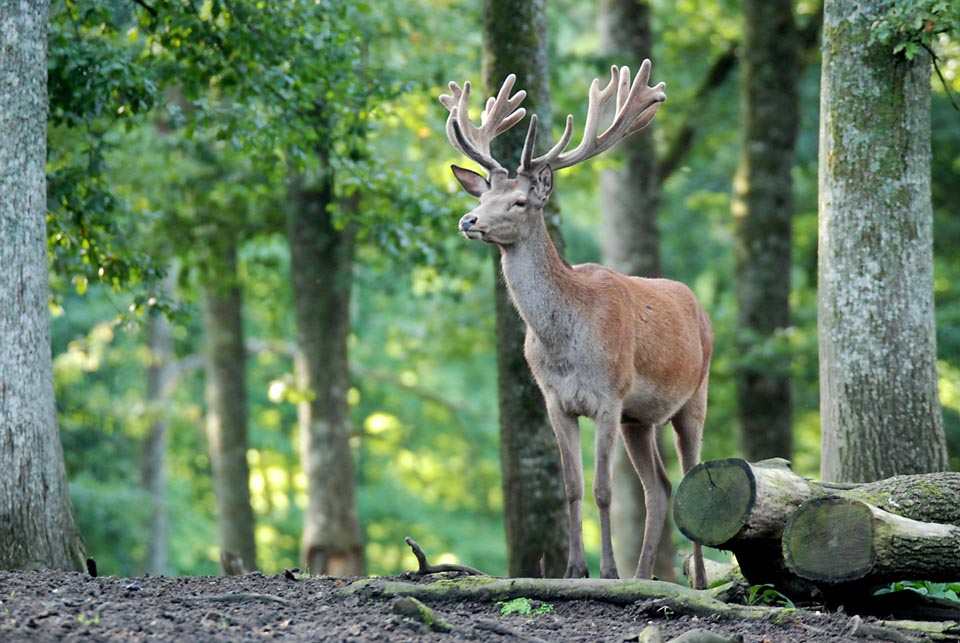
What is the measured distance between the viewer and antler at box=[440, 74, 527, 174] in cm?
812

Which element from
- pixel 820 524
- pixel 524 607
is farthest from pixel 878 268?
pixel 524 607

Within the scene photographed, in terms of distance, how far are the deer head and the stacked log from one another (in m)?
2.05

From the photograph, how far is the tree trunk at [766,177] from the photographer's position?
15383mm

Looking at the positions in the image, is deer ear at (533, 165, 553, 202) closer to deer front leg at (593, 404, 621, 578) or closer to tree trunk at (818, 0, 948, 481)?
deer front leg at (593, 404, 621, 578)

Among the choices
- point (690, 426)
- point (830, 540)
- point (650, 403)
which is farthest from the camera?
point (690, 426)

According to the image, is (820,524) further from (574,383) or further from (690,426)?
(690,426)

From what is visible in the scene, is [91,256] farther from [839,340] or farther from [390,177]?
[839,340]

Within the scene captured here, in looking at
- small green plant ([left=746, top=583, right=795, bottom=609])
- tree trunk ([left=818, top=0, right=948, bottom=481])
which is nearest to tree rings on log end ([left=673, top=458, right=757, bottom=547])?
small green plant ([left=746, top=583, right=795, bottom=609])

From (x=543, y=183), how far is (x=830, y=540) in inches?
116

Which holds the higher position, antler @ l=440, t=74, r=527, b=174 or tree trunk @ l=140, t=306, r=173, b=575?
antler @ l=440, t=74, r=527, b=174

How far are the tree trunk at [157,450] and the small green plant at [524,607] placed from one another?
1694 centimetres

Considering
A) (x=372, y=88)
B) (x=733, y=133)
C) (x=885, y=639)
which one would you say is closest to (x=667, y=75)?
(x=733, y=133)

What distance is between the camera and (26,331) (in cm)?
768

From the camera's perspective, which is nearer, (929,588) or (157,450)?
(929,588)
